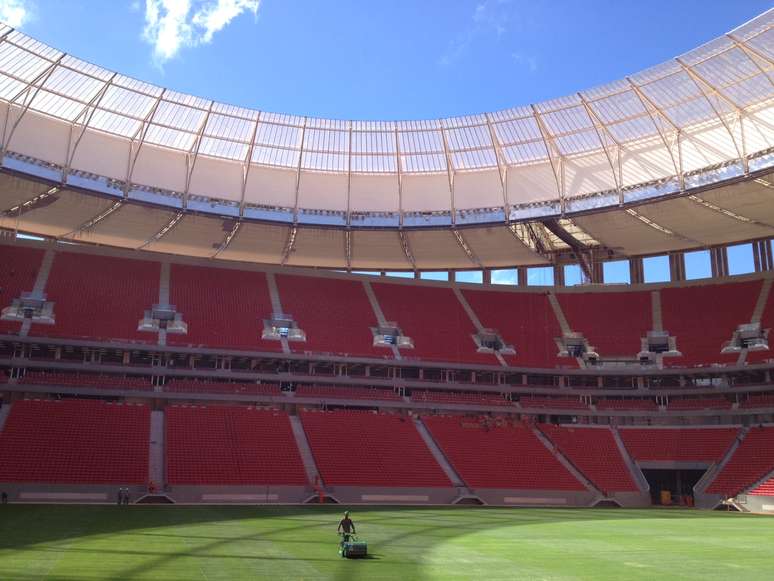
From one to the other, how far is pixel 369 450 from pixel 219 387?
10682 mm

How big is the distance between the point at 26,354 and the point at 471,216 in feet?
95.0

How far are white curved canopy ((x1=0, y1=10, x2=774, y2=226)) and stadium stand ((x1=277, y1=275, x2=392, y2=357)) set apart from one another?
7630mm

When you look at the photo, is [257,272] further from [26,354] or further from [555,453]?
[555,453]

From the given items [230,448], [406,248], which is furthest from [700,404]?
[230,448]

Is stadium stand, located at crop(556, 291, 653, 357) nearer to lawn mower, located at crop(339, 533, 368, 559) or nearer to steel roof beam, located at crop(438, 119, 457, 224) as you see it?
steel roof beam, located at crop(438, 119, 457, 224)

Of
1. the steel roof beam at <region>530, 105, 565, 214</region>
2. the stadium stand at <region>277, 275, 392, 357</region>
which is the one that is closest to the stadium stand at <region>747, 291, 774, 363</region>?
the steel roof beam at <region>530, 105, 565, 214</region>

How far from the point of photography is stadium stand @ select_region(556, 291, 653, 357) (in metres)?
53.3

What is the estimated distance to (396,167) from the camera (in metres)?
47.9

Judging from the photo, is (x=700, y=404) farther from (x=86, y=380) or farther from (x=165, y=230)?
(x=86, y=380)

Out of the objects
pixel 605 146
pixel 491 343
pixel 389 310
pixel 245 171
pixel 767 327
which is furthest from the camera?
pixel 389 310

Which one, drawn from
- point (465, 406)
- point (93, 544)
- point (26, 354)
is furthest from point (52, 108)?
point (465, 406)

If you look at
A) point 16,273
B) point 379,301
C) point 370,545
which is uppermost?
point 16,273

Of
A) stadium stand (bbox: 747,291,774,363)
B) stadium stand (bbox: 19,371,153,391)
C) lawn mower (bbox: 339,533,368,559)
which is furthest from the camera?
stadium stand (bbox: 747,291,774,363)

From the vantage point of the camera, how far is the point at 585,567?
18078 mm
